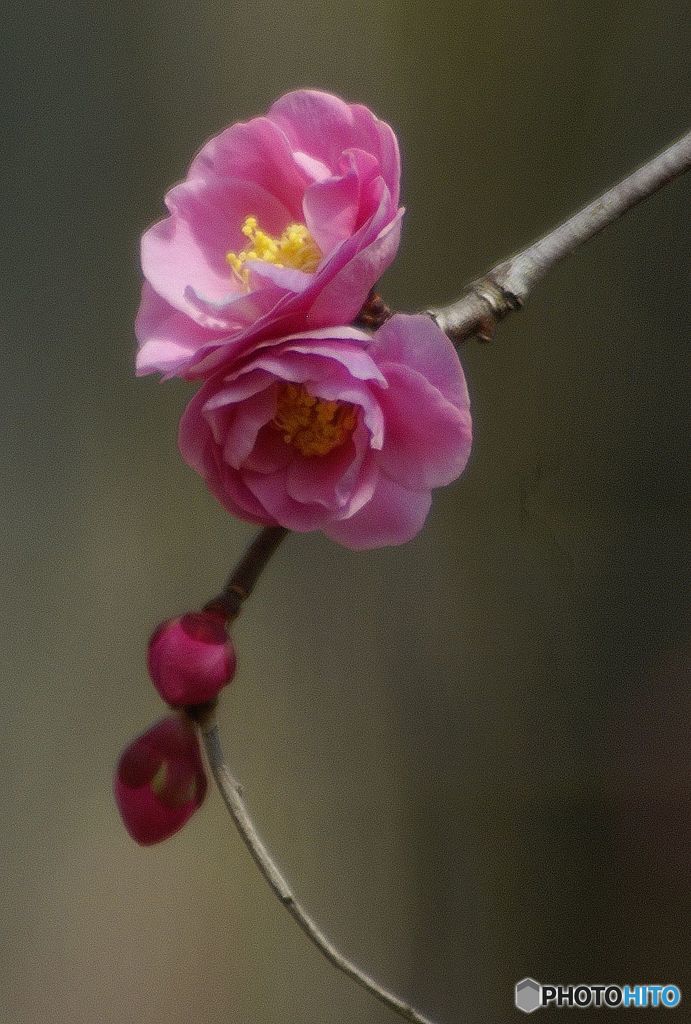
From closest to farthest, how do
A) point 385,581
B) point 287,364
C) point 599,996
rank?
1. point 287,364
2. point 599,996
3. point 385,581

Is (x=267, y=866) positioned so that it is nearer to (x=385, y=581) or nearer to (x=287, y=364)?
(x=287, y=364)

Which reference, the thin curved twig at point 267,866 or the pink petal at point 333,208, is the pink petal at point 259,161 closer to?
the pink petal at point 333,208

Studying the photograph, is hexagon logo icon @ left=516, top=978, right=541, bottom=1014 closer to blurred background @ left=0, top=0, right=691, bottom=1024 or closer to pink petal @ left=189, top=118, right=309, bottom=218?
blurred background @ left=0, top=0, right=691, bottom=1024

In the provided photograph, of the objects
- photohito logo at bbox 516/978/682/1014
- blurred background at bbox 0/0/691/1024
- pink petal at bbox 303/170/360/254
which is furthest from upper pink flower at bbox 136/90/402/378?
photohito logo at bbox 516/978/682/1014

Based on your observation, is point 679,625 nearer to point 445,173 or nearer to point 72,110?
point 445,173

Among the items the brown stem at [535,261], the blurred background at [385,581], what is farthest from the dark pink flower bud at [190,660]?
the blurred background at [385,581]

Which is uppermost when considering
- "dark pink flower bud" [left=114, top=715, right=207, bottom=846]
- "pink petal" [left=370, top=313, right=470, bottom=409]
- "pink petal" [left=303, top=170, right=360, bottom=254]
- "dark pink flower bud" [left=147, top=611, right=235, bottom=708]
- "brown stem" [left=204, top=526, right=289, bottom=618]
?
"pink petal" [left=303, top=170, right=360, bottom=254]

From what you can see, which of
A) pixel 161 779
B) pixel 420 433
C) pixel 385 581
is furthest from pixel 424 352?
pixel 385 581
